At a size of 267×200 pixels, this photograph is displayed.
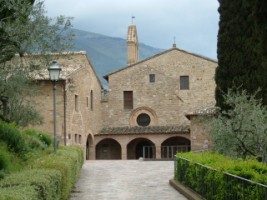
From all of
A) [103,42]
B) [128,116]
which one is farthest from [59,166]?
[103,42]

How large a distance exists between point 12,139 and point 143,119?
25527mm

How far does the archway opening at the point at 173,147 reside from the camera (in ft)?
119

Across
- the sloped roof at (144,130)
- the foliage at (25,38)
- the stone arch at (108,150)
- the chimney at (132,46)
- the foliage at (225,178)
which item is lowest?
the stone arch at (108,150)

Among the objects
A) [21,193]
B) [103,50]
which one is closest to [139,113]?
[21,193]

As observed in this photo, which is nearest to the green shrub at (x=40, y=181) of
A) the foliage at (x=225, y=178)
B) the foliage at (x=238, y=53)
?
the foliage at (x=225, y=178)

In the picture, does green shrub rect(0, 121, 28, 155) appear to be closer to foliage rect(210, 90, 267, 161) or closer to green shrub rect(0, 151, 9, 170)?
green shrub rect(0, 151, 9, 170)

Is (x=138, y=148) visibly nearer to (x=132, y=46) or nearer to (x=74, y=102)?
(x=132, y=46)

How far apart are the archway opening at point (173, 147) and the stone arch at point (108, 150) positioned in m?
3.99

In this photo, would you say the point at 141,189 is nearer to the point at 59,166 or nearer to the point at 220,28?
the point at 59,166

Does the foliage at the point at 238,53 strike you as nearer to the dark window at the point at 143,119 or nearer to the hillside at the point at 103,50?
the dark window at the point at 143,119

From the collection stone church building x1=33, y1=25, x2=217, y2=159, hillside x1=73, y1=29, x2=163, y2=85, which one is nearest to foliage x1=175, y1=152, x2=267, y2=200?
stone church building x1=33, y1=25, x2=217, y2=159

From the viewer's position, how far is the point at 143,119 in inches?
1517

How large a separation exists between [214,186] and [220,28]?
12.0 metres

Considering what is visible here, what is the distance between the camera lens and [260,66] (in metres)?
18.7
